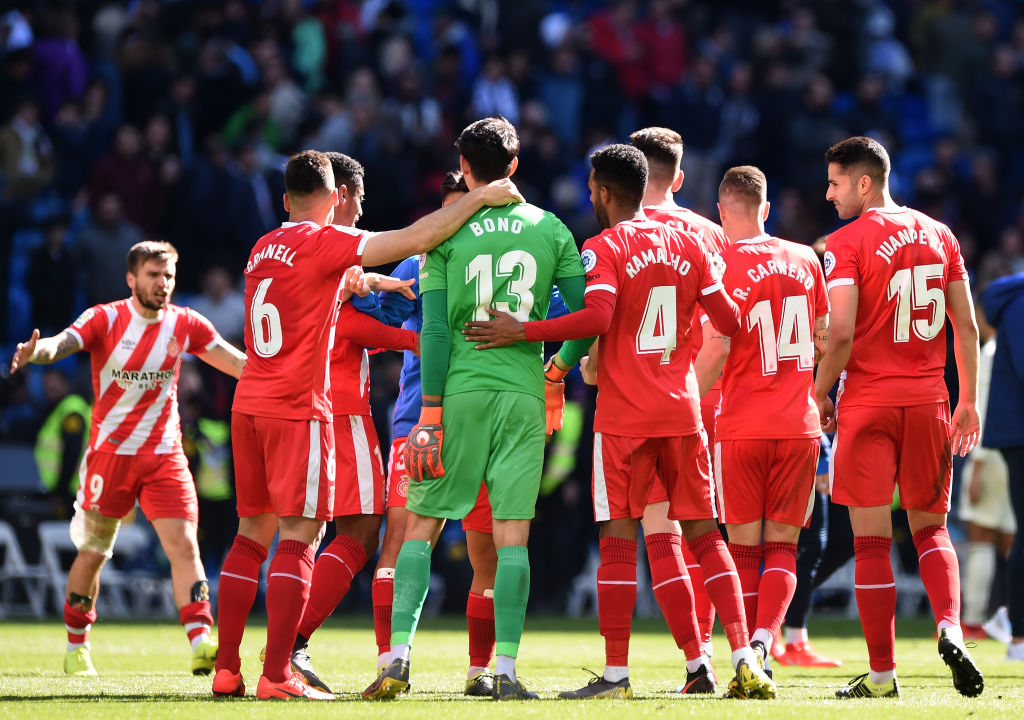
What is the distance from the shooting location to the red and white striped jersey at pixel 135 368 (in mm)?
8625

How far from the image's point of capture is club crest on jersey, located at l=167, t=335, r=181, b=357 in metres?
8.70

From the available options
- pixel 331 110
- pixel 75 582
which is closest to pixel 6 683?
pixel 75 582

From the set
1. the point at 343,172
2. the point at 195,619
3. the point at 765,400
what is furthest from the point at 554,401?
the point at 195,619

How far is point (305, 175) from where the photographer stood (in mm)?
7141

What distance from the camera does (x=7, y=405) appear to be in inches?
603

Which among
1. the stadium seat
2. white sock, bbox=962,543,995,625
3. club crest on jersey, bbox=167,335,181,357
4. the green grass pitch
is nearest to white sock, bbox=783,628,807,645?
the green grass pitch

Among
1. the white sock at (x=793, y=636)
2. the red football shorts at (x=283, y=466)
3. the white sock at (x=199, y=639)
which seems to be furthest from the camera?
the white sock at (x=793, y=636)

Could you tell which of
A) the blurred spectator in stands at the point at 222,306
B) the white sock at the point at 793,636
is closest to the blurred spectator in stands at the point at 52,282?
the blurred spectator in stands at the point at 222,306

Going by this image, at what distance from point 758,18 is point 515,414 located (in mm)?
17243

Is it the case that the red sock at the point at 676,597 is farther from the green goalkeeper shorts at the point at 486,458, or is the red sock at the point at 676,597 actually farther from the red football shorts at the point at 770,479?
the green goalkeeper shorts at the point at 486,458

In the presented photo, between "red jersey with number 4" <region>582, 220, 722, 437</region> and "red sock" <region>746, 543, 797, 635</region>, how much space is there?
38.5 inches

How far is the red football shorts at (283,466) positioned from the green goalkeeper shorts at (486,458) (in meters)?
0.59

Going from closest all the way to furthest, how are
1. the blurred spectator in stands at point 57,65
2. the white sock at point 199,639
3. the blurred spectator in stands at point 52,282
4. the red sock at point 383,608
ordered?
the red sock at point 383,608 < the white sock at point 199,639 < the blurred spectator in stands at point 52,282 < the blurred spectator in stands at point 57,65

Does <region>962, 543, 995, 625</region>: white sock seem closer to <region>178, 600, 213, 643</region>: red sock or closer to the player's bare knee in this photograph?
<region>178, 600, 213, 643</region>: red sock
